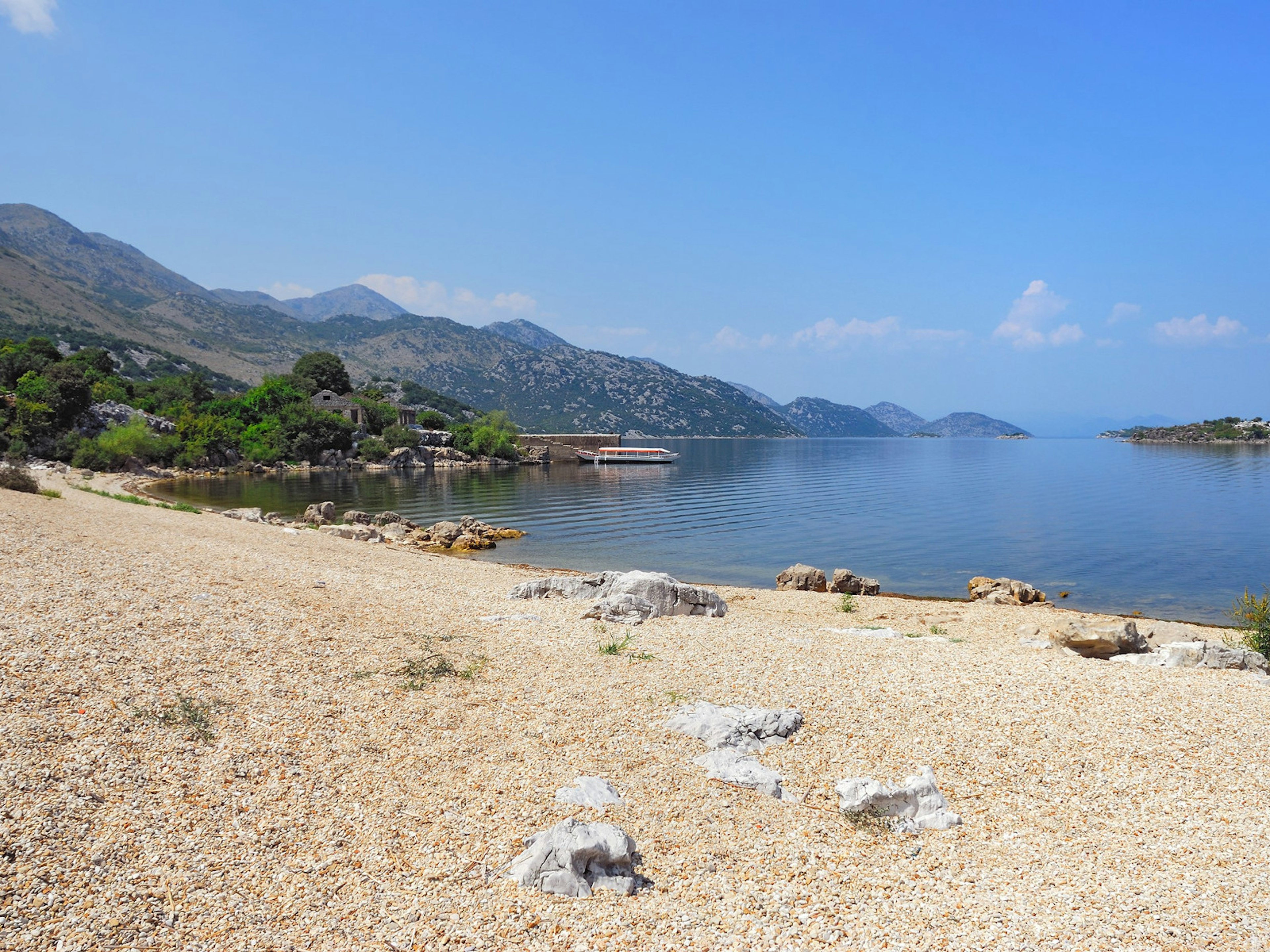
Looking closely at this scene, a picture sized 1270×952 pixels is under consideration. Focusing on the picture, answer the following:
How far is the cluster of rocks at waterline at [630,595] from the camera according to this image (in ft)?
47.8

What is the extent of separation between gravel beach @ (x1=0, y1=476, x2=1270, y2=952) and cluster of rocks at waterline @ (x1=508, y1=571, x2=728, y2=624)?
1.69 m

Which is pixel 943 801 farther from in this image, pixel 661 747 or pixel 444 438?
pixel 444 438

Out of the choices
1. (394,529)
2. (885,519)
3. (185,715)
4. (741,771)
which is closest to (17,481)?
(394,529)

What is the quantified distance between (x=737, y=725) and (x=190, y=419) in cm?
8205

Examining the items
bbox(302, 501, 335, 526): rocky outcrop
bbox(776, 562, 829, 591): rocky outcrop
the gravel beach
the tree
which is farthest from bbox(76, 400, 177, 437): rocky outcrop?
bbox(776, 562, 829, 591): rocky outcrop

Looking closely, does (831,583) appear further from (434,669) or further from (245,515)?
(245,515)

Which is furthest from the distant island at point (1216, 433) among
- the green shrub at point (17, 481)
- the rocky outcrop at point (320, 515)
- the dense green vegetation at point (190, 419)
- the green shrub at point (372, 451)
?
the green shrub at point (17, 481)

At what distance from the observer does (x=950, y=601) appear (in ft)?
73.4

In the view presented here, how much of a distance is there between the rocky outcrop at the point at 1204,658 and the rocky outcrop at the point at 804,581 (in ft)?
37.6

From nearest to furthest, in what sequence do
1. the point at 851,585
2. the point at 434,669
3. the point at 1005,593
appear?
the point at 434,669 → the point at 1005,593 → the point at 851,585

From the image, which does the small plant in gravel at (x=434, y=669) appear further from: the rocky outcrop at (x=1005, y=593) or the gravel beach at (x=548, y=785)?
the rocky outcrop at (x=1005, y=593)

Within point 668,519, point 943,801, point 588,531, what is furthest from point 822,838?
point 668,519

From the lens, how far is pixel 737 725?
899 centimetres

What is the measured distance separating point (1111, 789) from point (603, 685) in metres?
6.25
